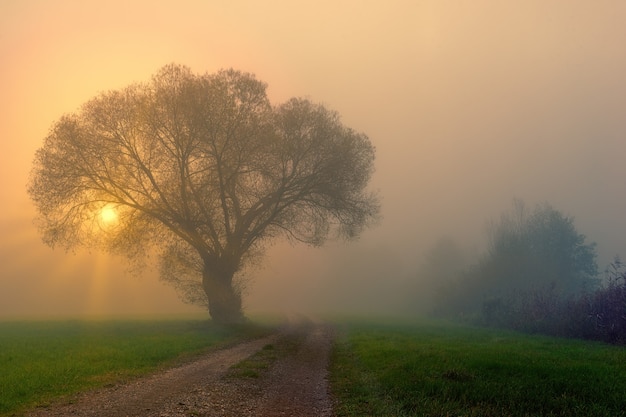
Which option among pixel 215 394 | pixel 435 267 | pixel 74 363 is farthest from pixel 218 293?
pixel 435 267

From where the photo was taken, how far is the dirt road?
10219mm

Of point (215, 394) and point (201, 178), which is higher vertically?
point (201, 178)

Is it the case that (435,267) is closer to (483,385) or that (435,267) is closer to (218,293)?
(218,293)

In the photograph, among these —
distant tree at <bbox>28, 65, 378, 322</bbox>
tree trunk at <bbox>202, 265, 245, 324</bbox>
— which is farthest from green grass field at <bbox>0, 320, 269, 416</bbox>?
distant tree at <bbox>28, 65, 378, 322</bbox>

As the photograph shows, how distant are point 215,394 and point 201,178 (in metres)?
26.4

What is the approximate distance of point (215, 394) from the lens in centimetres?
1186

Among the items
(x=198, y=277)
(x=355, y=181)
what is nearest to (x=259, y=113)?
(x=355, y=181)

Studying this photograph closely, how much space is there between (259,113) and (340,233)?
13.7 m

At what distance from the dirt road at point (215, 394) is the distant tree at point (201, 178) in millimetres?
19807

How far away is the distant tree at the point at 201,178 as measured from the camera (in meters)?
33.1

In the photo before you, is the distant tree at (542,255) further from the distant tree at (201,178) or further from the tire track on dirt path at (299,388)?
the tire track on dirt path at (299,388)

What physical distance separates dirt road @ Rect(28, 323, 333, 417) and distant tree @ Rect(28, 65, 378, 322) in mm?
19807

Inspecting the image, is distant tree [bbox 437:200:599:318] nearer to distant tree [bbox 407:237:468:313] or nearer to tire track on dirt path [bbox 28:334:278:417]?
distant tree [bbox 407:237:468:313]

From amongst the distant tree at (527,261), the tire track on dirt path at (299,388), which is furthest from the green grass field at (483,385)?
the distant tree at (527,261)
